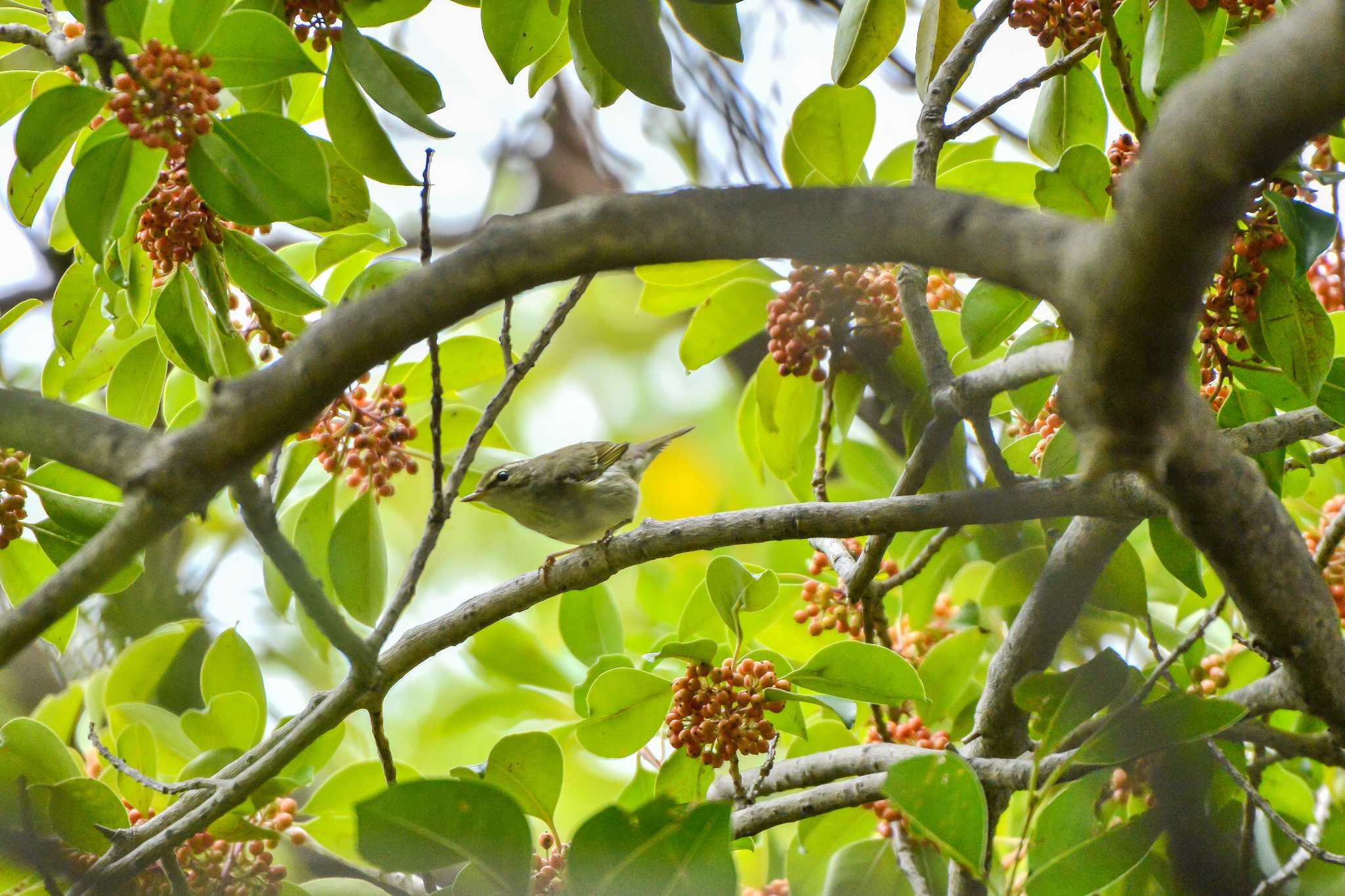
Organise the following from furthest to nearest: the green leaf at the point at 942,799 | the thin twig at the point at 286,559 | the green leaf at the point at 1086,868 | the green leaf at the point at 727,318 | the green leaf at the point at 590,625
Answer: the green leaf at the point at 590,625 < the green leaf at the point at 727,318 < the green leaf at the point at 1086,868 < the green leaf at the point at 942,799 < the thin twig at the point at 286,559

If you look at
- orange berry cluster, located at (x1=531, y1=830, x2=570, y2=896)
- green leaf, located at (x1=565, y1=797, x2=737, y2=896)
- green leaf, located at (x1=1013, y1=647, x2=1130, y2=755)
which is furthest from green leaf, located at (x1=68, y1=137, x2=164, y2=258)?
green leaf, located at (x1=1013, y1=647, x2=1130, y2=755)

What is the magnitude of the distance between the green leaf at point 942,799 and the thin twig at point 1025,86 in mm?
1705

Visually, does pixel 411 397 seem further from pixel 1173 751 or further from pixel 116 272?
pixel 1173 751

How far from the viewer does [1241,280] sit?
97.6 inches

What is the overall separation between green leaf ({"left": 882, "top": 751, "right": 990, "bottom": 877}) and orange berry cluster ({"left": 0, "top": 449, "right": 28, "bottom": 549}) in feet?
Result: 7.17

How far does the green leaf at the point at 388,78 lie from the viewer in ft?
7.50

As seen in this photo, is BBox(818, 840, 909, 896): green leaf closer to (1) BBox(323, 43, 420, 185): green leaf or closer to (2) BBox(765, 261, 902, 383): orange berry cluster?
(2) BBox(765, 261, 902, 383): orange berry cluster

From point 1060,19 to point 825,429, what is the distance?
1.27 metres

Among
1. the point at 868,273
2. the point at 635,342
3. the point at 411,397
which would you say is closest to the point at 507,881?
the point at 411,397

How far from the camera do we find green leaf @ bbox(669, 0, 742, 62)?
245 cm

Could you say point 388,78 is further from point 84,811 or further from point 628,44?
point 84,811

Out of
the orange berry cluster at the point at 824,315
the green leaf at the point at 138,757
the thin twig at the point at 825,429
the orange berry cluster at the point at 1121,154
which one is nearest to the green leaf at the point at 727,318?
the orange berry cluster at the point at 824,315

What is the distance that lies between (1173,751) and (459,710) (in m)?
2.34

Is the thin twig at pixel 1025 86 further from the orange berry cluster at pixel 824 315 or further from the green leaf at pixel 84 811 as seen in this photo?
the green leaf at pixel 84 811
